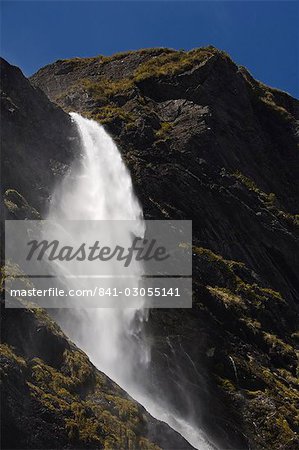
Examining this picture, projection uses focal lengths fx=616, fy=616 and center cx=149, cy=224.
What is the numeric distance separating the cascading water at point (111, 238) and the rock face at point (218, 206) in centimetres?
60

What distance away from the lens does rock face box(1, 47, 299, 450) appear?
19.7 m

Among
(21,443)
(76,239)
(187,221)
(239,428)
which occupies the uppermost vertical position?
(187,221)

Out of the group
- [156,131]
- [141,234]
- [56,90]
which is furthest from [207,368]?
[56,90]

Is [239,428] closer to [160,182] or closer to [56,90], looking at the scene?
[160,182]

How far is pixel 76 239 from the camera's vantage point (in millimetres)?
23000

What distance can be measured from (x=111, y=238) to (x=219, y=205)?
21.0 ft

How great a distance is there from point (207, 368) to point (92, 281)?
4.94 metres

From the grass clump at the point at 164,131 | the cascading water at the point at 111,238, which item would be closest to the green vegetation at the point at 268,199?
the grass clump at the point at 164,131

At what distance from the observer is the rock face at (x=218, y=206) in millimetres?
19656

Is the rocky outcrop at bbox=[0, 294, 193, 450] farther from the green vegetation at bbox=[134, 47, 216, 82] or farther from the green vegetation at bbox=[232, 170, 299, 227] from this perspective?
the green vegetation at bbox=[134, 47, 216, 82]

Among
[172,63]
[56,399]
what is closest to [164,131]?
[172,63]

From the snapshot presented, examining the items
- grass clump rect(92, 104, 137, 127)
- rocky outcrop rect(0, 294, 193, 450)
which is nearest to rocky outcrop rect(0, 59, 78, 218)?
grass clump rect(92, 104, 137, 127)

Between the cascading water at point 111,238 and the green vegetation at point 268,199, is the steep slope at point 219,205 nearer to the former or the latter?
the green vegetation at point 268,199

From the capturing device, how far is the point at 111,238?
958 inches
